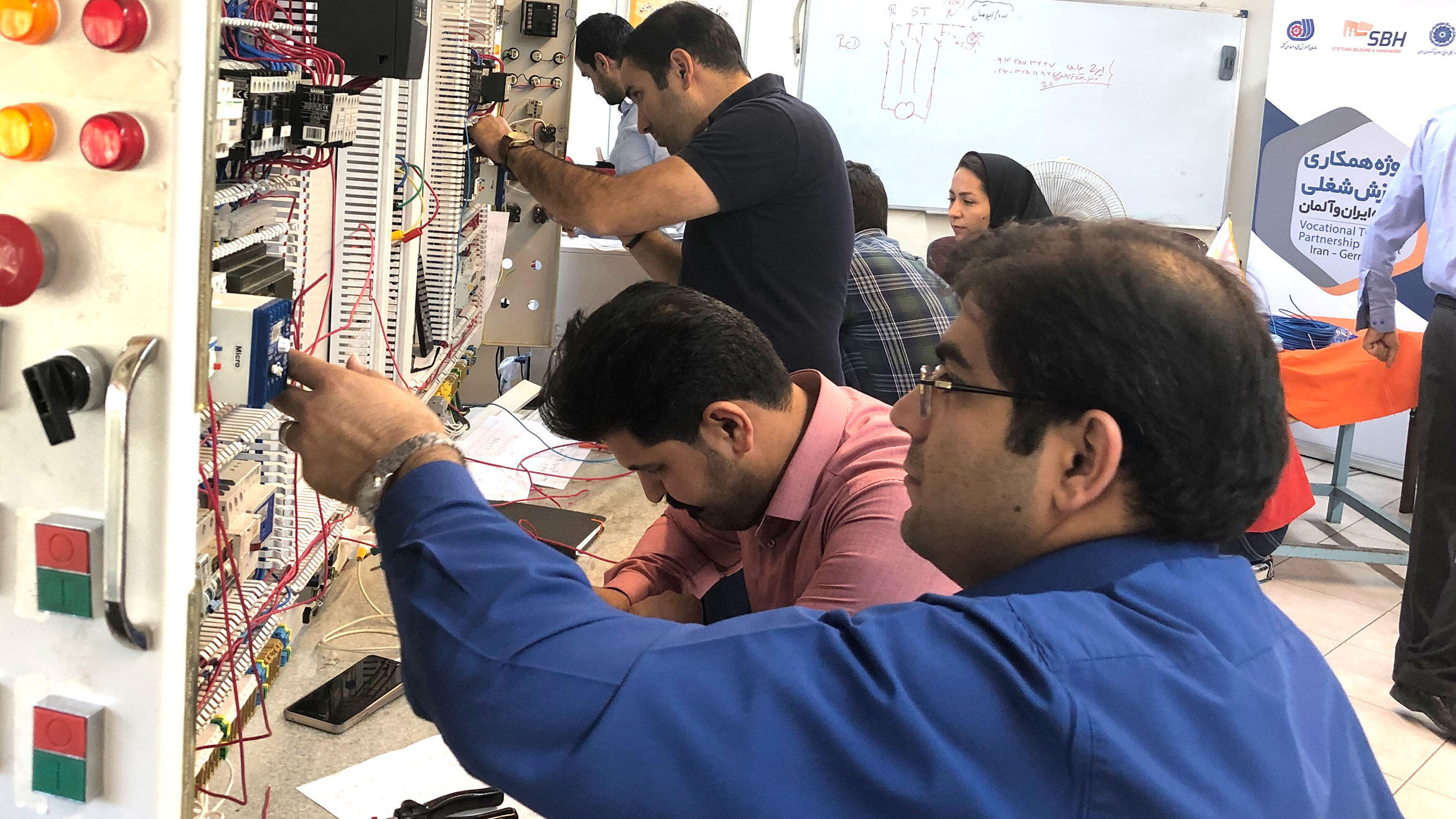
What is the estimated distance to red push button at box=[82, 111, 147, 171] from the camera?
845mm

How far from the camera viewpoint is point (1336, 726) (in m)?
0.90

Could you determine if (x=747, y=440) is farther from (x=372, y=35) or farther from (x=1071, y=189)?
(x=1071, y=189)

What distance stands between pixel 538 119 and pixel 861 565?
2.38 meters

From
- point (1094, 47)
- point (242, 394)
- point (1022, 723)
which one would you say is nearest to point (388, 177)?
point (242, 394)

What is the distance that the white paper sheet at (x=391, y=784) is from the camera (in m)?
1.44

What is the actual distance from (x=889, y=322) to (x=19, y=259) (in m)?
2.05

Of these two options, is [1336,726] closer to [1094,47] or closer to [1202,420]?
[1202,420]

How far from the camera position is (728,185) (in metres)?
2.24

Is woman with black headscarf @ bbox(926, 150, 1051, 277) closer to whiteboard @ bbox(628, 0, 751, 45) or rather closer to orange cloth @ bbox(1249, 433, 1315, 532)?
orange cloth @ bbox(1249, 433, 1315, 532)

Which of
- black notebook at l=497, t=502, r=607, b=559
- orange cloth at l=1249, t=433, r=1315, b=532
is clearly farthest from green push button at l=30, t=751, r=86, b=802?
orange cloth at l=1249, t=433, r=1315, b=532

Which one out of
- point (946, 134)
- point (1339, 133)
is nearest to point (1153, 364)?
point (946, 134)

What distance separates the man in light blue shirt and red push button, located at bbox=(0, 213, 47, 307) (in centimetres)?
334

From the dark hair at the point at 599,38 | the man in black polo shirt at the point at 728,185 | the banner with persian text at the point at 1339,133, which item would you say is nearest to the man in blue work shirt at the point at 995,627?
the man in black polo shirt at the point at 728,185

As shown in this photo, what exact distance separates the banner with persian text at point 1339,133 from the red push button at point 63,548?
18.2ft
